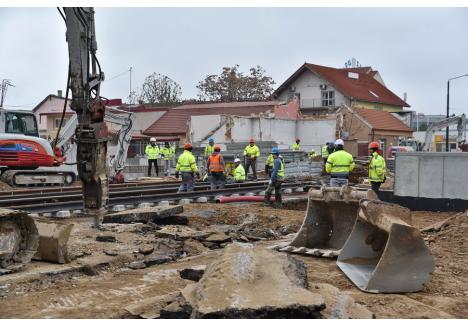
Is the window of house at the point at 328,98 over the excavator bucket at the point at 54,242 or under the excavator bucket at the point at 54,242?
over

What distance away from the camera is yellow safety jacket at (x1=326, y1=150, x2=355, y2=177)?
42.5ft

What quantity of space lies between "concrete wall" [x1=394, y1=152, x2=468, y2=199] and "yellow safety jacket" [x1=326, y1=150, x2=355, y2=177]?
8.18 feet

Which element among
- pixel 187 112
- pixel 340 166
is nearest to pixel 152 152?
pixel 340 166

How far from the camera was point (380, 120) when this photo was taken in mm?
47125

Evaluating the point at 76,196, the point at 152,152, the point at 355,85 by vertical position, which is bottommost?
the point at 76,196

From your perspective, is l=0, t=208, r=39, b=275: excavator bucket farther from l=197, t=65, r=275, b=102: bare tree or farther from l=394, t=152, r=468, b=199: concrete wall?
l=197, t=65, r=275, b=102: bare tree

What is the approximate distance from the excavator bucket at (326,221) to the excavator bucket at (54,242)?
119 inches

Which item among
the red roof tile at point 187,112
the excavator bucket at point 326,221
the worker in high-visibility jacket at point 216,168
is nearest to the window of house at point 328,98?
the red roof tile at point 187,112

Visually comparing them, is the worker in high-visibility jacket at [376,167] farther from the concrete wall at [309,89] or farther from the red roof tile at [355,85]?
the concrete wall at [309,89]

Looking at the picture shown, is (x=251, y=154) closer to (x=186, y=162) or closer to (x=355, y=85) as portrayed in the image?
(x=186, y=162)

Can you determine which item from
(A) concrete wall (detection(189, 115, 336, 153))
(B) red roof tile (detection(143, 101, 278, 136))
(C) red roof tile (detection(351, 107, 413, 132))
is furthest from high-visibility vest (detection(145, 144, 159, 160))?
(C) red roof tile (detection(351, 107, 413, 132))

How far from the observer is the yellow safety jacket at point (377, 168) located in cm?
1424

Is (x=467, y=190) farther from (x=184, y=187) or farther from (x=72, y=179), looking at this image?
(x=72, y=179)

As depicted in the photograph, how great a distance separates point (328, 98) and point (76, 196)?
143ft
